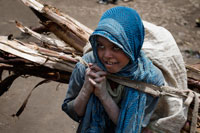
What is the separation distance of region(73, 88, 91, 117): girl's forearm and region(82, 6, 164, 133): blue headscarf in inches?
1.4

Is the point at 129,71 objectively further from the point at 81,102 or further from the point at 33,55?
the point at 33,55

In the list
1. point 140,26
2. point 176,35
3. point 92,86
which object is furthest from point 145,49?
point 176,35

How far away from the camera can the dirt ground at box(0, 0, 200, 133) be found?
351 cm

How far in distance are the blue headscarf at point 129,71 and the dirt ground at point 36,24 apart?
93cm

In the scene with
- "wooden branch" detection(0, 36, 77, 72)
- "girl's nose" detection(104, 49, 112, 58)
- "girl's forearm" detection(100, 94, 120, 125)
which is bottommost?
"girl's forearm" detection(100, 94, 120, 125)

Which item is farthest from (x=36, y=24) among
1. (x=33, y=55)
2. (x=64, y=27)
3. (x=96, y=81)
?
(x=96, y=81)

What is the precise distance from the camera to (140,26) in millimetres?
1458

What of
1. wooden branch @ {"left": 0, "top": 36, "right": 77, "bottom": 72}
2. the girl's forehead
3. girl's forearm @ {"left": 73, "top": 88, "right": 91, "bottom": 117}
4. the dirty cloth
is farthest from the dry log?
the girl's forehead

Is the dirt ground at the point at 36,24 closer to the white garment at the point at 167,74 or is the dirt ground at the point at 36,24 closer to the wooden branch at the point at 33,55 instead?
the wooden branch at the point at 33,55

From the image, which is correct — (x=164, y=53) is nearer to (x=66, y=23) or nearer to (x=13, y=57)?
(x=66, y=23)

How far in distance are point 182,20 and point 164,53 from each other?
4.92 meters

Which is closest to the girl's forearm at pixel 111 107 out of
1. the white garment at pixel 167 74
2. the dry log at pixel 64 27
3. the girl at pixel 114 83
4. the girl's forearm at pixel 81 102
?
the girl at pixel 114 83

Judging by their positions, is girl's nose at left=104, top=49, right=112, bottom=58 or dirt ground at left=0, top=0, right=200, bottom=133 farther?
dirt ground at left=0, top=0, right=200, bottom=133

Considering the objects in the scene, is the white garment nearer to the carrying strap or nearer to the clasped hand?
the carrying strap
